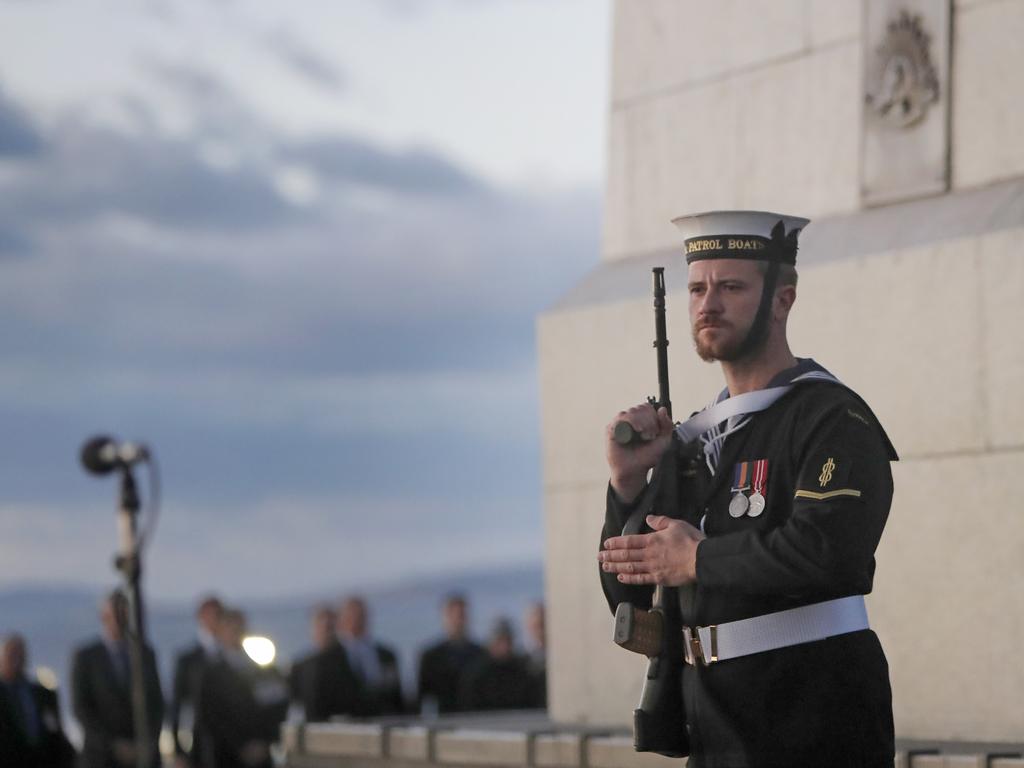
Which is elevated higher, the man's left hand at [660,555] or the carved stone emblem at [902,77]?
the carved stone emblem at [902,77]

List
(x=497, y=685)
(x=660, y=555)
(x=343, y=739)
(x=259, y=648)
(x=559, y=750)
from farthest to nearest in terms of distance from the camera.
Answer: (x=497, y=685)
(x=343, y=739)
(x=259, y=648)
(x=559, y=750)
(x=660, y=555)

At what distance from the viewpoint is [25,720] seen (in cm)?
1194

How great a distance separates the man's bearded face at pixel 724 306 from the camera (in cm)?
404

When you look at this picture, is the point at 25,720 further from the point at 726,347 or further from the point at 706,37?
the point at 726,347

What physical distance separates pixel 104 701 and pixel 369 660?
2.49m

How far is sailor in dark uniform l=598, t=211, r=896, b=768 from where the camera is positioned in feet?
12.6

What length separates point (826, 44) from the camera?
23.8 feet

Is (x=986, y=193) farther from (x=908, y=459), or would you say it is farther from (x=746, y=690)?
(x=746, y=690)

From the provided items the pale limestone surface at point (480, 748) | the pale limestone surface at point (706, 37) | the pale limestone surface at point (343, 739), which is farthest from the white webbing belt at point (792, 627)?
the pale limestone surface at point (343, 739)

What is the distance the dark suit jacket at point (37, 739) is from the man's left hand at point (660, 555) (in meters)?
8.75

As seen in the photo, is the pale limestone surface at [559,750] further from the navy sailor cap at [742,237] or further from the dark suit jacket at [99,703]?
the dark suit jacket at [99,703]

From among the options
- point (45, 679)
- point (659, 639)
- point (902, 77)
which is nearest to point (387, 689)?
point (45, 679)

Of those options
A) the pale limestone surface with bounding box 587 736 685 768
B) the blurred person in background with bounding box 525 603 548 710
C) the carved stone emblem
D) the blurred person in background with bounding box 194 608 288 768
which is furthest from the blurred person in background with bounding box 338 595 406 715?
the carved stone emblem

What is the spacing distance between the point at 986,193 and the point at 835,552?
10.4 feet
